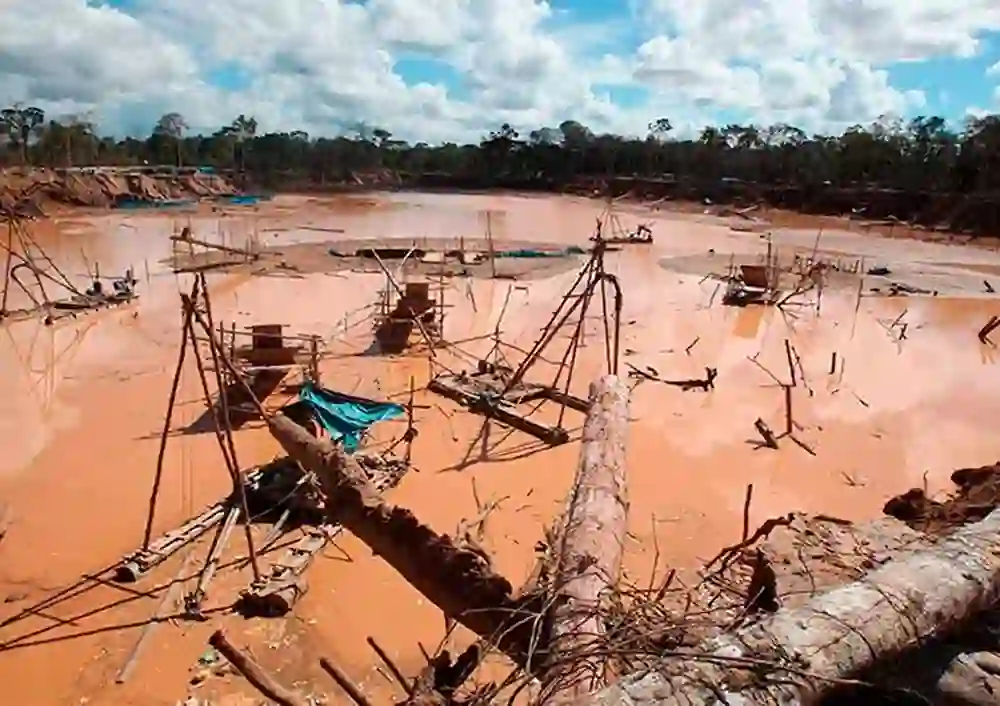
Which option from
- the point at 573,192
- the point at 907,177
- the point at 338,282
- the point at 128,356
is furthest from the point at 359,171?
the point at 128,356

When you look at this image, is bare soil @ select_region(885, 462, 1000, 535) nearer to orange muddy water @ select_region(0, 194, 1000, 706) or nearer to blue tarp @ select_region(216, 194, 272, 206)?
orange muddy water @ select_region(0, 194, 1000, 706)

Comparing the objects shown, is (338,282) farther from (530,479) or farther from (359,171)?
(359,171)

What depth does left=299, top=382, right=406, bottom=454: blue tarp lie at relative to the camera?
10625mm

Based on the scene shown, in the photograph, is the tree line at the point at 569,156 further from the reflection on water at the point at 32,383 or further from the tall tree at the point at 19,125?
the reflection on water at the point at 32,383

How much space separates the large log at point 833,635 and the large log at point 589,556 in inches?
12.3

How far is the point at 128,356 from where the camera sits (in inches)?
636

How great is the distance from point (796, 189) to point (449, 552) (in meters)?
48.7

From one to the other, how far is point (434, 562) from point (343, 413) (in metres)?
6.72

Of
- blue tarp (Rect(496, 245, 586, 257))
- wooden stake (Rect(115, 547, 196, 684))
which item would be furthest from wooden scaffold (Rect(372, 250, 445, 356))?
blue tarp (Rect(496, 245, 586, 257))

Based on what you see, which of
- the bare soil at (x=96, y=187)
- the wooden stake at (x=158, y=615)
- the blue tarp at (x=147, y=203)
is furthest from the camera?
the blue tarp at (x=147, y=203)

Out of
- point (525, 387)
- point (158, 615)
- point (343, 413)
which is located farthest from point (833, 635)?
point (525, 387)

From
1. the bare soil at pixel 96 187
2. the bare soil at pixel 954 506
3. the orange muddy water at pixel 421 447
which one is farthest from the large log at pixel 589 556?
the bare soil at pixel 96 187

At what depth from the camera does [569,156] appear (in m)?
65.9

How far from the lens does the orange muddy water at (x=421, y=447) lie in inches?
280
